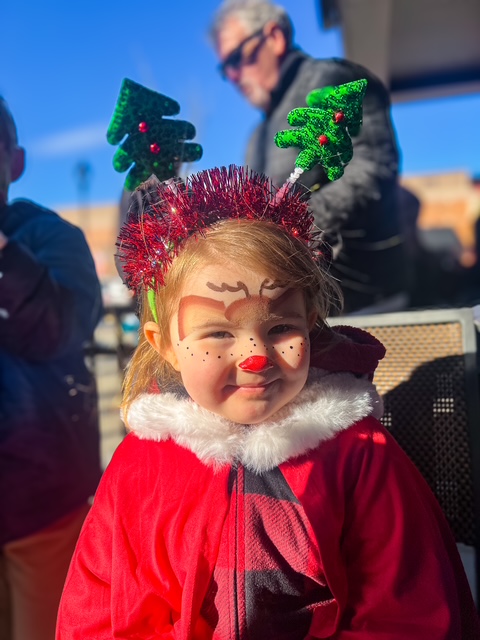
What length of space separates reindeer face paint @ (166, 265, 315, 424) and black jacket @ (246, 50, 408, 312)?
564mm

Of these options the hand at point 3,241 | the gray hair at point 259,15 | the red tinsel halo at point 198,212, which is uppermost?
the gray hair at point 259,15

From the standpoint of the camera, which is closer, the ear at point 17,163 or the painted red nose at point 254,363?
the painted red nose at point 254,363

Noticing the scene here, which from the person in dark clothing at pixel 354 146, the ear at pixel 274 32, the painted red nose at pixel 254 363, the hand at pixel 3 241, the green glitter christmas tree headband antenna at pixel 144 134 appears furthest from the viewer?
the ear at pixel 274 32

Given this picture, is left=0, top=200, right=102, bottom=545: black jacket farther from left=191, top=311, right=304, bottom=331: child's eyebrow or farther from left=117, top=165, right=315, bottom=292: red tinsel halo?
left=191, top=311, right=304, bottom=331: child's eyebrow

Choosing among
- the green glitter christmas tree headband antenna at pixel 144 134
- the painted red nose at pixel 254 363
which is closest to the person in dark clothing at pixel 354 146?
the green glitter christmas tree headband antenna at pixel 144 134

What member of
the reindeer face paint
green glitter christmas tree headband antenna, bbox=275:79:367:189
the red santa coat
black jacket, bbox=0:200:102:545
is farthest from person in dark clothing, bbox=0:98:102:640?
green glitter christmas tree headband antenna, bbox=275:79:367:189

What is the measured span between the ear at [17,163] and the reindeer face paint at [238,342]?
3.09ft

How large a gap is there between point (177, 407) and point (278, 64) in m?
1.48

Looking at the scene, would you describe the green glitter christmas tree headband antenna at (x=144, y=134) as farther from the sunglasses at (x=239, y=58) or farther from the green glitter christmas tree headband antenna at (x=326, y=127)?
the sunglasses at (x=239, y=58)

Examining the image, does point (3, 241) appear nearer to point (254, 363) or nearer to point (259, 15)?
point (254, 363)

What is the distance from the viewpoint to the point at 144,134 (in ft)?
4.28

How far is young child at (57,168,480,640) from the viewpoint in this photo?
105 centimetres

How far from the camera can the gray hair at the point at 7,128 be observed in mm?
1688

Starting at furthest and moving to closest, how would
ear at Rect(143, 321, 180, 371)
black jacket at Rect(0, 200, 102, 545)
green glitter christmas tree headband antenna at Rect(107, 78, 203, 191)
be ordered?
black jacket at Rect(0, 200, 102, 545)
green glitter christmas tree headband antenna at Rect(107, 78, 203, 191)
ear at Rect(143, 321, 180, 371)
